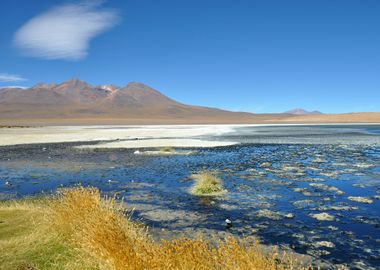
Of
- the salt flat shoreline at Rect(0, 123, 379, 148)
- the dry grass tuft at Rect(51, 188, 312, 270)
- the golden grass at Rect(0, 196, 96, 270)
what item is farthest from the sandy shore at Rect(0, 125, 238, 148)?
the dry grass tuft at Rect(51, 188, 312, 270)

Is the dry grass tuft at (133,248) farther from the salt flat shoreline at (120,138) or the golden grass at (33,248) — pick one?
the salt flat shoreline at (120,138)

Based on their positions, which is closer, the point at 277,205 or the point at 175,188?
the point at 277,205

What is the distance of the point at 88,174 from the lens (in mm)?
19000

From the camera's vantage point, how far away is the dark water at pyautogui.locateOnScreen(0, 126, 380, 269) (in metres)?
8.97

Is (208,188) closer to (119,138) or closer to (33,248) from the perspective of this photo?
(33,248)

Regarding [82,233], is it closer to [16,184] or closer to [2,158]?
[16,184]

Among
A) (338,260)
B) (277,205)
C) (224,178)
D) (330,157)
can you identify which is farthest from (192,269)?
(330,157)

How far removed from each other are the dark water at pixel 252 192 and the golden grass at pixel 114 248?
169cm

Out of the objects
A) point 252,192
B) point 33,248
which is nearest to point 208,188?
point 252,192

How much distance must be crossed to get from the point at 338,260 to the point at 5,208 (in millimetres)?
9506

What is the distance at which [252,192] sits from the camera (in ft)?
45.8

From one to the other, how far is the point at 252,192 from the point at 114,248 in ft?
28.5

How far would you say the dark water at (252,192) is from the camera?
897cm

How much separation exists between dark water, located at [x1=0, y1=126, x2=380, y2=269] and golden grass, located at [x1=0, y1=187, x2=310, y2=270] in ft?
5.56
